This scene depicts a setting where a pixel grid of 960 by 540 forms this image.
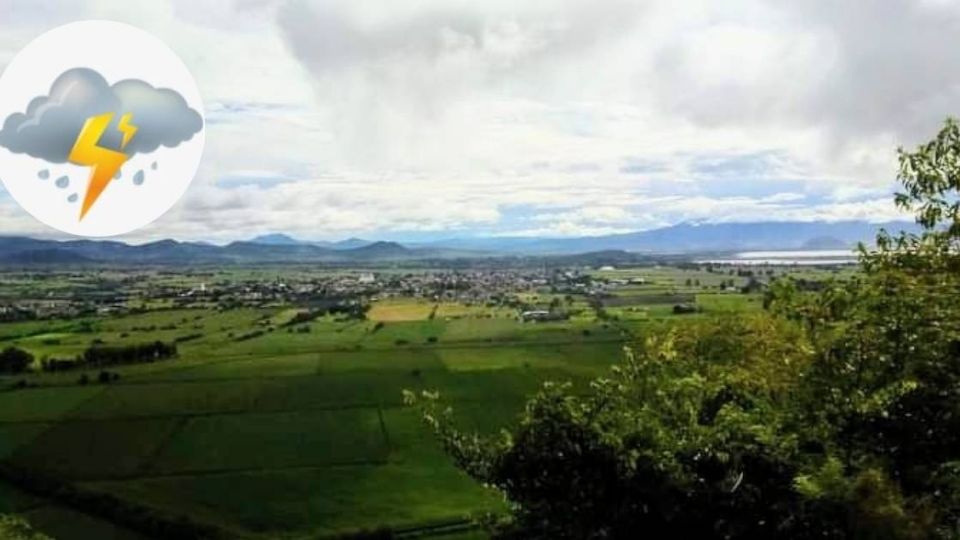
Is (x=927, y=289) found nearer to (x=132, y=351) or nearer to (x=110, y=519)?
(x=110, y=519)

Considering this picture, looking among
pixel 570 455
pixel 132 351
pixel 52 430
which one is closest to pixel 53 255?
pixel 132 351

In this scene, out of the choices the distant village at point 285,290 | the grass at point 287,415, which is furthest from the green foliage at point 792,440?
the distant village at point 285,290

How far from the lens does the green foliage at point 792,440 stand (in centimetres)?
573

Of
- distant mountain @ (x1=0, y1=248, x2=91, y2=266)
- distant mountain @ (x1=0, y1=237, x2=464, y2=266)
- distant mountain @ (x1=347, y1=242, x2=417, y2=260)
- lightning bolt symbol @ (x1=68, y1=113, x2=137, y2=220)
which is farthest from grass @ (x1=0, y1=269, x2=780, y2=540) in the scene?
distant mountain @ (x1=347, y1=242, x2=417, y2=260)

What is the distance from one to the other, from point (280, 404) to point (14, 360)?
623 inches

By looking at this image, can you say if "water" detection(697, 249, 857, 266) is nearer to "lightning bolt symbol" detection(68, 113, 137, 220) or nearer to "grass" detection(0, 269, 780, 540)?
"grass" detection(0, 269, 780, 540)

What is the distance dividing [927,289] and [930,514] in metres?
1.95

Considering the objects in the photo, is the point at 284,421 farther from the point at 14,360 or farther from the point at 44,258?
the point at 44,258

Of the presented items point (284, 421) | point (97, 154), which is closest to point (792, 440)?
point (97, 154)

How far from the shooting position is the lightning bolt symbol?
64.1 feet

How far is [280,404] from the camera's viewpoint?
117 ft

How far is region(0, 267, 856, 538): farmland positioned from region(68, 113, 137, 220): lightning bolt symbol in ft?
30.4

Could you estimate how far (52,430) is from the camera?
1259 inches

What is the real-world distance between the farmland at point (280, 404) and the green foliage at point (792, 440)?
3.14 meters
